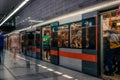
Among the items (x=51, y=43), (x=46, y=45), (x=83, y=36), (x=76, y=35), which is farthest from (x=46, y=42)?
(x=83, y=36)

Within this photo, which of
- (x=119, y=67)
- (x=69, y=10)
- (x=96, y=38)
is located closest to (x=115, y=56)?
(x=119, y=67)

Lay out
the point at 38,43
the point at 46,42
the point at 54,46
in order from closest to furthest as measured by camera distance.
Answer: the point at 54,46 → the point at 46,42 → the point at 38,43

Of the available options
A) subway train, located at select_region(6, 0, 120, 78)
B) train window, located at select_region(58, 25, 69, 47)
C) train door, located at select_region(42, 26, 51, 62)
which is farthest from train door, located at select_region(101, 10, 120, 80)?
train door, located at select_region(42, 26, 51, 62)

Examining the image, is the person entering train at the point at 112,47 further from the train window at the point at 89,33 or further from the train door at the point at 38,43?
the train door at the point at 38,43

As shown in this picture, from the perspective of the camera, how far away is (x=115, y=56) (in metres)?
6.80

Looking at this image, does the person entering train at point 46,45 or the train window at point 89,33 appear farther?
the person entering train at point 46,45

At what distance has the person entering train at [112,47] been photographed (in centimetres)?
655

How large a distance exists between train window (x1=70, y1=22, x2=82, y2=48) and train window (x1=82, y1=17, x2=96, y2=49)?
0.35m

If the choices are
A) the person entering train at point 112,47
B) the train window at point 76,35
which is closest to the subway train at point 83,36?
the train window at point 76,35

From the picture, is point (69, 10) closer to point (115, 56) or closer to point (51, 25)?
point (51, 25)

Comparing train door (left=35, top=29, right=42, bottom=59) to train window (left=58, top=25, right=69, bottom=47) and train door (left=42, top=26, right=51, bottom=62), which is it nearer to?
train door (left=42, top=26, right=51, bottom=62)

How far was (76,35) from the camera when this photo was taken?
864 centimetres

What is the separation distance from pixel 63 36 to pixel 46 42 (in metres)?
2.69

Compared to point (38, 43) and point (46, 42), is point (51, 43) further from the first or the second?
point (38, 43)
